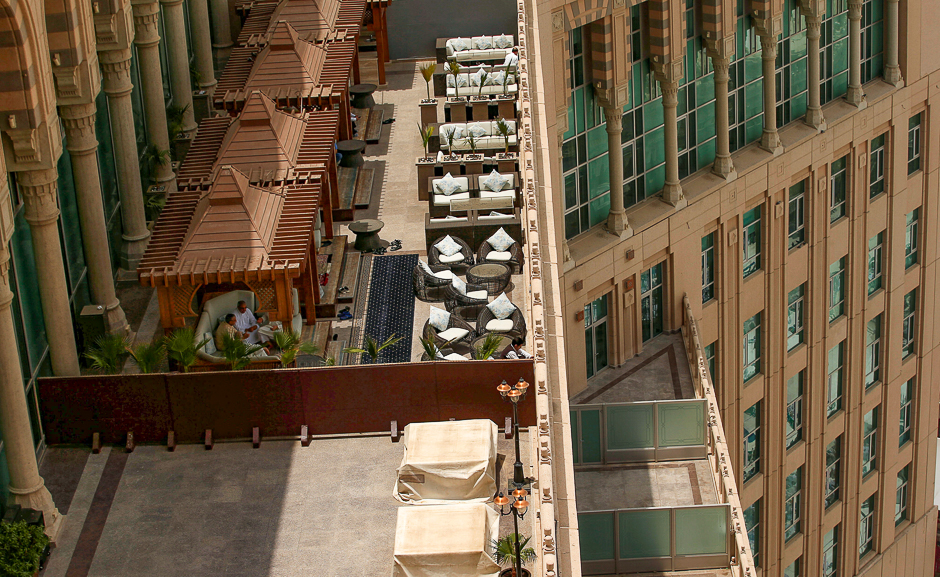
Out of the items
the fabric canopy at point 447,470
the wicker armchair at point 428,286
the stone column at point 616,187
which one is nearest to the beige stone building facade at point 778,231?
the stone column at point 616,187

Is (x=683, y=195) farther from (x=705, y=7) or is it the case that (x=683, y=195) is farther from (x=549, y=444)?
(x=549, y=444)

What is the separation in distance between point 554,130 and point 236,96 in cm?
1021

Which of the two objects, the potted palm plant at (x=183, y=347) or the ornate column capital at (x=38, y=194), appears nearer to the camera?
the ornate column capital at (x=38, y=194)

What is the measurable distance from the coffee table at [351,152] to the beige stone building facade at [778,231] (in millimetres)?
5721

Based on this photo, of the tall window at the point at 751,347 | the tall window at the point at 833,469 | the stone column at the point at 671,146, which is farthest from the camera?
the tall window at the point at 833,469

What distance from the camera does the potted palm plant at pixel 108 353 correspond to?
28.0m

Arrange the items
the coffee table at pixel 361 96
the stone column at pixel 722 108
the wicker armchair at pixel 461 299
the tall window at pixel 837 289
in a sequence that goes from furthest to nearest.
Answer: the tall window at pixel 837 289, the stone column at pixel 722 108, the coffee table at pixel 361 96, the wicker armchair at pixel 461 299

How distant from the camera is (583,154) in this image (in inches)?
1827

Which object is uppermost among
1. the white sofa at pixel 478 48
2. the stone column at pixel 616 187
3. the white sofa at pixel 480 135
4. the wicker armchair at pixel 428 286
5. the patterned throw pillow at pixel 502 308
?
the white sofa at pixel 478 48

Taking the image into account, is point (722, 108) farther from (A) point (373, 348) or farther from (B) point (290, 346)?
(B) point (290, 346)

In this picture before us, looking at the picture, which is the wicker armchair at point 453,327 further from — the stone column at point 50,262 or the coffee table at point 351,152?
→ the coffee table at point 351,152

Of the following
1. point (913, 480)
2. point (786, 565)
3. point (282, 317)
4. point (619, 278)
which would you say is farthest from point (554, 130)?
point (913, 480)

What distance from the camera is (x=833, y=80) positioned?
58750 mm

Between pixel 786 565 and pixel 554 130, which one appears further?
pixel 786 565
